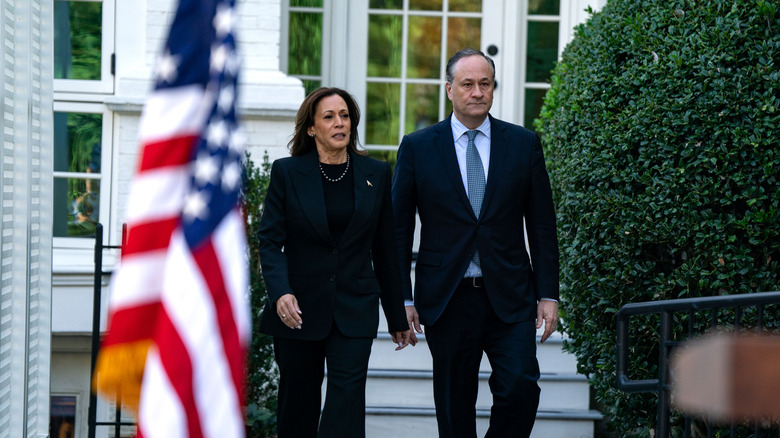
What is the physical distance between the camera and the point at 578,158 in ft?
18.4

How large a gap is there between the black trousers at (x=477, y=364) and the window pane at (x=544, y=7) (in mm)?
4181

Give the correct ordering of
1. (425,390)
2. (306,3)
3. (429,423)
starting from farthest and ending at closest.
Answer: (306,3) → (425,390) → (429,423)

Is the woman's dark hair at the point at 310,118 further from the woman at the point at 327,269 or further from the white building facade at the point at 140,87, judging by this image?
the white building facade at the point at 140,87

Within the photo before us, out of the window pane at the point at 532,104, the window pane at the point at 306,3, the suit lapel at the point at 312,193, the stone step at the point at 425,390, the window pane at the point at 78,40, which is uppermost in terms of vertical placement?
the window pane at the point at 306,3

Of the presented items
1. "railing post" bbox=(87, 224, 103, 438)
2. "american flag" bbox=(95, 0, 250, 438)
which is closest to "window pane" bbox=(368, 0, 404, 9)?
"railing post" bbox=(87, 224, 103, 438)

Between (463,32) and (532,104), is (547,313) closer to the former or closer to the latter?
(532,104)

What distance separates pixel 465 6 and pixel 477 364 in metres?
4.28

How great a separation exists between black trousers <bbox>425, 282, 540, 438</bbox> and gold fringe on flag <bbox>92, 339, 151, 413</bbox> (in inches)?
113

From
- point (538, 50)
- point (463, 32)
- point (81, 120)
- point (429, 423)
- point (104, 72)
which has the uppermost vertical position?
point (463, 32)

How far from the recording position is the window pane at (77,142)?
26.2 ft

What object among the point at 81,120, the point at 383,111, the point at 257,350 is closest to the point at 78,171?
the point at 81,120

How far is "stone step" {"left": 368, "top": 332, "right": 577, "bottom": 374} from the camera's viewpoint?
733 centimetres

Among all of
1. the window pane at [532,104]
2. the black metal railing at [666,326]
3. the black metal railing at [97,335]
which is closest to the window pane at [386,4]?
the window pane at [532,104]

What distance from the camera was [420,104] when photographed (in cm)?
882
